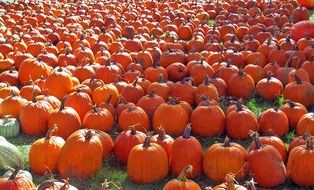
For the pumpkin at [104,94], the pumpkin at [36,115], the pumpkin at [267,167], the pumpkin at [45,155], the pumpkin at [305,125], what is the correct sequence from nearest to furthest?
the pumpkin at [267,167]
the pumpkin at [45,155]
the pumpkin at [305,125]
the pumpkin at [36,115]
the pumpkin at [104,94]

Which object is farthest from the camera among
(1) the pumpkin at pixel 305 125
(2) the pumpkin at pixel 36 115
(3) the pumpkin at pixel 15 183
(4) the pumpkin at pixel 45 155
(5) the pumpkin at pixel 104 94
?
(5) the pumpkin at pixel 104 94

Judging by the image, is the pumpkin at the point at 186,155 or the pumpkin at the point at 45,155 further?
the pumpkin at the point at 45,155

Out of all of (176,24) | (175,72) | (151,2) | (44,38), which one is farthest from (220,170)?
(151,2)

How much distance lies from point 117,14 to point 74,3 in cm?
225

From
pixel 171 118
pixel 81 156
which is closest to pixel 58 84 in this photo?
pixel 171 118

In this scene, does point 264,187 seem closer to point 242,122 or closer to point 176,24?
point 242,122

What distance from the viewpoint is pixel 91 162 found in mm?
4789

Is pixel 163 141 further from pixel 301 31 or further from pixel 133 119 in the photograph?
pixel 301 31

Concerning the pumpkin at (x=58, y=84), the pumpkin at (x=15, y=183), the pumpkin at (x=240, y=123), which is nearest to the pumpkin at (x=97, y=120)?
the pumpkin at (x=58, y=84)

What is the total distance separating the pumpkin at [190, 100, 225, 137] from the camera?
18.5 feet

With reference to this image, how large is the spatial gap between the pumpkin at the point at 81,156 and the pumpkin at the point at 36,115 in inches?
43.6

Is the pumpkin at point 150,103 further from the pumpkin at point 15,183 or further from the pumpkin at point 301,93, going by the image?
the pumpkin at point 15,183

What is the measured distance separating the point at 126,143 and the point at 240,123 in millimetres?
1291

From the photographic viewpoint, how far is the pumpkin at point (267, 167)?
4539mm
